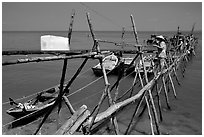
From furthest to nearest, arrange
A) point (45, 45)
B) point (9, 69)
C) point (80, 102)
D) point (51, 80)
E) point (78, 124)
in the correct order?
1. point (9, 69)
2. point (51, 80)
3. point (80, 102)
4. point (45, 45)
5. point (78, 124)

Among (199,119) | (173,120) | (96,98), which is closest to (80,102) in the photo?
(96,98)

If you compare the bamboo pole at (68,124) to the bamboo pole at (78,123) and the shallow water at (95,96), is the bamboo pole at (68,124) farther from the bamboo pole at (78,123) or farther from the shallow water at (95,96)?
the shallow water at (95,96)

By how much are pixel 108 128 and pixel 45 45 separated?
5761 mm

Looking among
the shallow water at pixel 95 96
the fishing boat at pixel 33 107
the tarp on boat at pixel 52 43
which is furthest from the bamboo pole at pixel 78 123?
the fishing boat at pixel 33 107

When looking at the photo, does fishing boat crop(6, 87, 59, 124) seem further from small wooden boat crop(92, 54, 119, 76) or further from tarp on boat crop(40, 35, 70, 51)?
small wooden boat crop(92, 54, 119, 76)

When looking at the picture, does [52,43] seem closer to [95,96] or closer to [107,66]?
[95,96]

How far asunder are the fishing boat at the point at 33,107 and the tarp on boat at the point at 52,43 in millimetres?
4619

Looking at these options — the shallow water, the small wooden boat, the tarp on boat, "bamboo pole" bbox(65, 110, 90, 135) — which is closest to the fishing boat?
the shallow water

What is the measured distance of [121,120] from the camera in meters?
9.48

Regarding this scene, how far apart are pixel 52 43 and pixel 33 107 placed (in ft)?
21.8

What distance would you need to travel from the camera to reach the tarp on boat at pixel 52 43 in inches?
141

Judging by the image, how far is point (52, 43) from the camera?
3.59 metres

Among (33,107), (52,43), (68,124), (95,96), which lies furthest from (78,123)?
(95,96)

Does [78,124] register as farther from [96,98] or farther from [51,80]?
[51,80]
